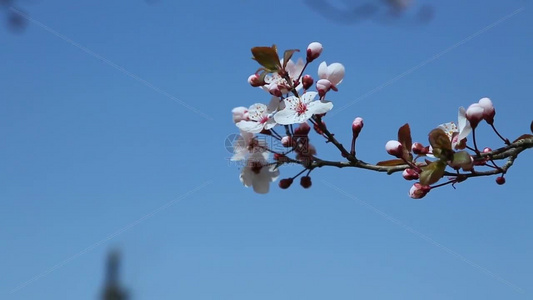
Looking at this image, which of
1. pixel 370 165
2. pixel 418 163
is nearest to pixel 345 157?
pixel 370 165

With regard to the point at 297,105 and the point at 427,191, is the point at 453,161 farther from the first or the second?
the point at 297,105

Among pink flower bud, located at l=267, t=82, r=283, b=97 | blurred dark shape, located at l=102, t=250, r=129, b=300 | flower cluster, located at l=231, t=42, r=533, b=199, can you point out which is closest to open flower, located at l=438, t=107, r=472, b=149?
flower cluster, located at l=231, t=42, r=533, b=199

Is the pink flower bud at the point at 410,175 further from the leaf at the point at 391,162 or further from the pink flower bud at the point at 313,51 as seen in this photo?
the pink flower bud at the point at 313,51

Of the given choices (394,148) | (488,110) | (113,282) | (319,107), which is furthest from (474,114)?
(113,282)

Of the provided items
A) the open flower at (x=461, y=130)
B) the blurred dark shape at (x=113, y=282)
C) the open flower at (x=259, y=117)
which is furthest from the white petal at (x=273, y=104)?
the blurred dark shape at (x=113, y=282)

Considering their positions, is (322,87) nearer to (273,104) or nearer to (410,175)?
(273,104)

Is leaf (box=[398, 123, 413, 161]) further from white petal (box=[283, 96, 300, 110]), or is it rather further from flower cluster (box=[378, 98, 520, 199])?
white petal (box=[283, 96, 300, 110])
